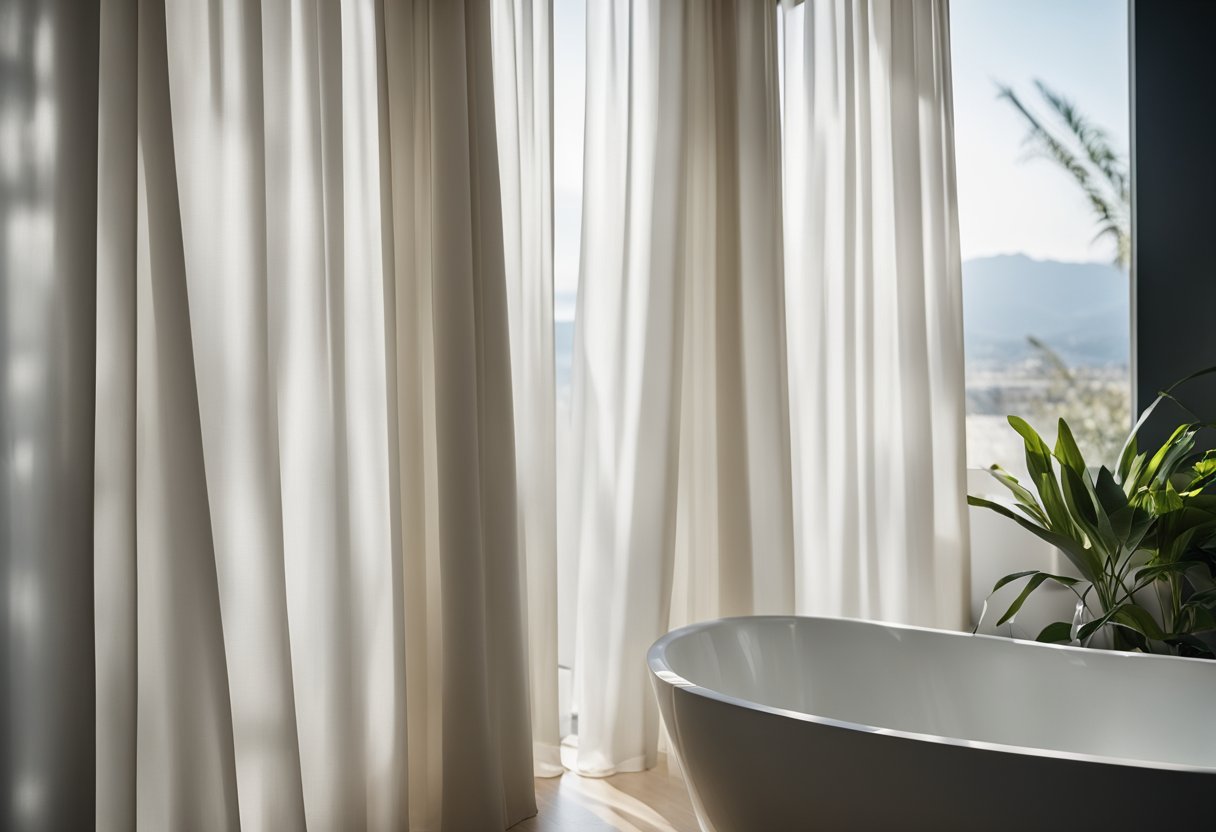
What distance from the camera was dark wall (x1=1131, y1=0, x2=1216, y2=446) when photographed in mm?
2773

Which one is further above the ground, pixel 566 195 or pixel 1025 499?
pixel 566 195

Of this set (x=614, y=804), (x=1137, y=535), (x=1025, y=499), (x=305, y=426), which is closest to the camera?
(x=305, y=426)

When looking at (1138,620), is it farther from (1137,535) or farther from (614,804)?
(614,804)

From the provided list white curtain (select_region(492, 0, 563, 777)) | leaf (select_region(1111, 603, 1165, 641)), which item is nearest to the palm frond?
leaf (select_region(1111, 603, 1165, 641))

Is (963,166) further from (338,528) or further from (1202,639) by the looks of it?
(338,528)

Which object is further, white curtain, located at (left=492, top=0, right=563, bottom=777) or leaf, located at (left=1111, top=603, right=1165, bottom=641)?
leaf, located at (left=1111, top=603, right=1165, bottom=641)

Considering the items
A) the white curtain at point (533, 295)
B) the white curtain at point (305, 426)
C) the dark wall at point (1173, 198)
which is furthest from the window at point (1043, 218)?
the white curtain at point (305, 426)

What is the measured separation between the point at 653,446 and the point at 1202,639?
6.12 ft

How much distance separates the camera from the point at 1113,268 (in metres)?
3.06

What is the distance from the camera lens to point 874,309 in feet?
9.50

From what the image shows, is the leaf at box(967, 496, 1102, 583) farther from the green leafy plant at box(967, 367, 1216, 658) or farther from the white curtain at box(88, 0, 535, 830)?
the white curtain at box(88, 0, 535, 830)

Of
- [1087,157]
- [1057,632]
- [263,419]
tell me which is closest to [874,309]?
[1087,157]

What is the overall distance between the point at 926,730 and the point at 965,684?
16 cm

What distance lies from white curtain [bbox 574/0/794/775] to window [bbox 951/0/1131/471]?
38.5 inches
